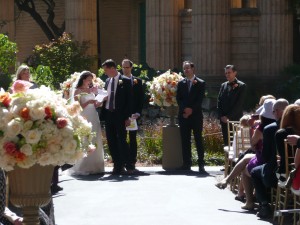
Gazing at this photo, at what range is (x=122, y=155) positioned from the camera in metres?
18.2

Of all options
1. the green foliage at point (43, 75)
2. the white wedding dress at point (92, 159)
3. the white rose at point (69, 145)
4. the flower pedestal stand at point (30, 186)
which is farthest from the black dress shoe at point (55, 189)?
the green foliage at point (43, 75)

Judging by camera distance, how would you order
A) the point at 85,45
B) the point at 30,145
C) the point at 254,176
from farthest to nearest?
1. the point at 85,45
2. the point at 254,176
3. the point at 30,145

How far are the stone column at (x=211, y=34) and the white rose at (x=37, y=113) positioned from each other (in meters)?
20.1

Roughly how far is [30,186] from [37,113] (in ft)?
1.88

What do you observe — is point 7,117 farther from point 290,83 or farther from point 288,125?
point 290,83

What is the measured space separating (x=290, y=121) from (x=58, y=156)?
16.6 feet

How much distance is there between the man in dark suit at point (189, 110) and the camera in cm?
1848

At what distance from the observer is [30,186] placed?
23.1ft

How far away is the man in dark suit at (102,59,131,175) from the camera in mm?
18062

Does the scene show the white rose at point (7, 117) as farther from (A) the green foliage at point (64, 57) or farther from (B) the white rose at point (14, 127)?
(A) the green foliage at point (64, 57)

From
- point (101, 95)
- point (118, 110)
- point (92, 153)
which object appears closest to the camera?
point (92, 153)

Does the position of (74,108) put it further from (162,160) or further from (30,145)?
(162,160)

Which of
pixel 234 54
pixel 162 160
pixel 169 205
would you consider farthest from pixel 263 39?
pixel 169 205

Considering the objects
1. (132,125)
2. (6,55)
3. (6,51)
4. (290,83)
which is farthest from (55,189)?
(6,55)
